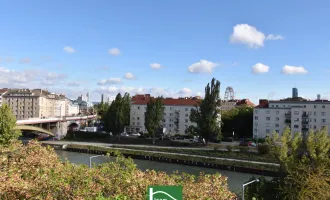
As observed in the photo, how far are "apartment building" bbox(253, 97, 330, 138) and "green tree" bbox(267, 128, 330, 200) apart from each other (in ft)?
139

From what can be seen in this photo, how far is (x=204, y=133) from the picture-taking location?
58969 mm

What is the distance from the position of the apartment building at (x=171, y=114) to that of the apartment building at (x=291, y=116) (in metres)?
17.4

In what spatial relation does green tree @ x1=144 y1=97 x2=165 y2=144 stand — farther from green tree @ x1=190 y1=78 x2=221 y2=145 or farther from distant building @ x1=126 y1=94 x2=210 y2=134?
distant building @ x1=126 y1=94 x2=210 y2=134

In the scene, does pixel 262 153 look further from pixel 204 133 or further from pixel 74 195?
pixel 74 195

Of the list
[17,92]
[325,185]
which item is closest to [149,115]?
[325,185]

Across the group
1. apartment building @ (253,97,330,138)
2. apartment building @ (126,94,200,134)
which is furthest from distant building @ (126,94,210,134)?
apartment building @ (253,97,330,138)

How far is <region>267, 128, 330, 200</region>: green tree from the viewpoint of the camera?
1750cm

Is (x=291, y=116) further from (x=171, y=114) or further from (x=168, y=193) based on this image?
(x=168, y=193)

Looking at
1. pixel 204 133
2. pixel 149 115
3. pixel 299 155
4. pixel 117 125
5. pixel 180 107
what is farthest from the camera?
pixel 180 107

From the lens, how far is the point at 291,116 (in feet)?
232

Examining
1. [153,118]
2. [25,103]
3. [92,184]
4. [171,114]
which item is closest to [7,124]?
[153,118]

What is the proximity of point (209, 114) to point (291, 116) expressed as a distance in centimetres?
2316

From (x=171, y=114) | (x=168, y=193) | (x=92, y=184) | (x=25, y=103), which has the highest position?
(x=25, y=103)

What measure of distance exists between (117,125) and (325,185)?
59315 millimetres
